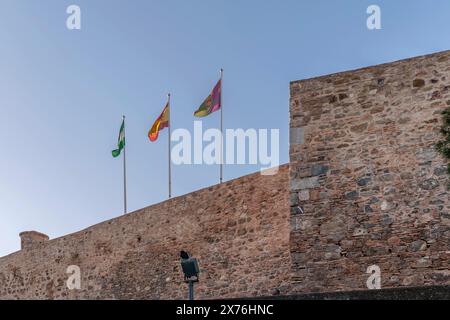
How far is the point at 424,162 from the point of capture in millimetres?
9531

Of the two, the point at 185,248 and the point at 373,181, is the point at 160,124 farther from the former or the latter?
the point at 373,181

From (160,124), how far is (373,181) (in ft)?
34.2

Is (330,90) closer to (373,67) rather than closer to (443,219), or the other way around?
(373,67)

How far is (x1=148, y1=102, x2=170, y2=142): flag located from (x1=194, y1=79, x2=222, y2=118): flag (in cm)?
157

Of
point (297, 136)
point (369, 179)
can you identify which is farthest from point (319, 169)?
point (369, 179)

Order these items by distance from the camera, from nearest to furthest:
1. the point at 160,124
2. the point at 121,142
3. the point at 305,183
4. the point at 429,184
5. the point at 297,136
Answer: the point at 429,184, the point at 305,183, the point at 297,136, the point at 160,124, the point at 121,142

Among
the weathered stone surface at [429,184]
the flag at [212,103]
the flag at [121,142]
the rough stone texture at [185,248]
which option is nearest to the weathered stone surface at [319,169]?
the weathered stone surface at [429,184]

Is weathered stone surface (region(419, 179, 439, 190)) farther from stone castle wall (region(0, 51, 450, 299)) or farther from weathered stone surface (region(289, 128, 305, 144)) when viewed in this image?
weathered stone surface (region(289, 128, 305, 144))

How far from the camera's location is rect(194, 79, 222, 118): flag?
17969 mm

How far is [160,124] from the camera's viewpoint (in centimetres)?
1941

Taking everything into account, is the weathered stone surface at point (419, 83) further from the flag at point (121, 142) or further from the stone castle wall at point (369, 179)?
the flag at point (121, 142)

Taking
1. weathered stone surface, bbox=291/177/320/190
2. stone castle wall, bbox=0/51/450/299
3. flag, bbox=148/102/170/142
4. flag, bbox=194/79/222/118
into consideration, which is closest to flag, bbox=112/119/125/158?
flag, bbox=148/102/170/142

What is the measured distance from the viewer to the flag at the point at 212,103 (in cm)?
1797

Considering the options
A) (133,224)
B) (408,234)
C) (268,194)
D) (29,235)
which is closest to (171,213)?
(133,224)
